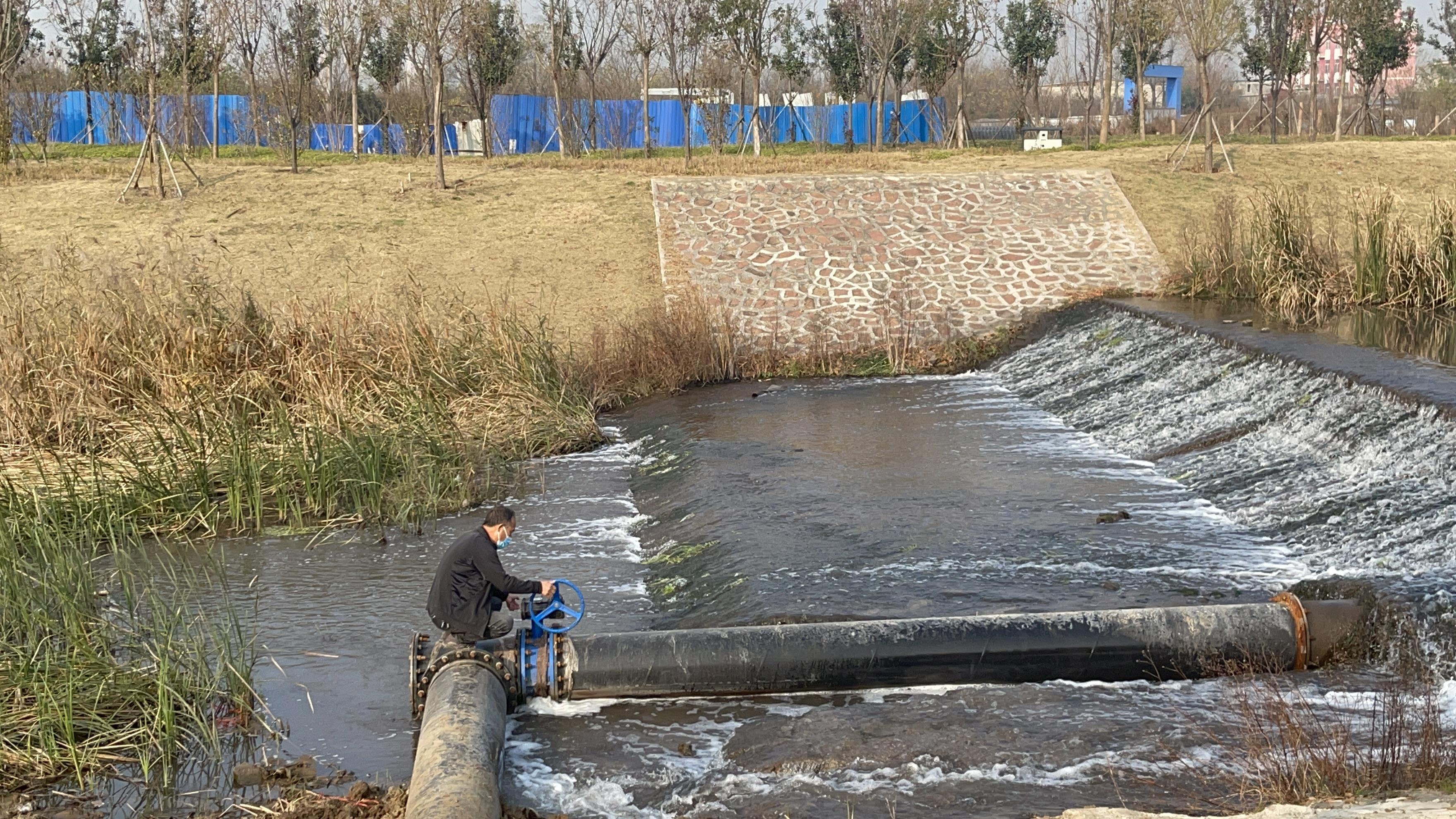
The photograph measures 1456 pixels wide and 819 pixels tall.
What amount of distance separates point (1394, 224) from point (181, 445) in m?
11.8

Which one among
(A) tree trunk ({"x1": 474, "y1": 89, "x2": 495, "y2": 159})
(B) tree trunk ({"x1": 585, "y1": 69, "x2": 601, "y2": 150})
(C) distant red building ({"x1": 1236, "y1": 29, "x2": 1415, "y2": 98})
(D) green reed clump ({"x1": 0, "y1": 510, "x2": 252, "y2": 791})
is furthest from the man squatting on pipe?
(C) distant red building ({"x1": 1236, "y1": 29, "x2": 1415, "y2": 98})

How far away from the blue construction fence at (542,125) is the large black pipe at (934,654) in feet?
83.9

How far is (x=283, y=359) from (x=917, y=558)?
6.06 meters

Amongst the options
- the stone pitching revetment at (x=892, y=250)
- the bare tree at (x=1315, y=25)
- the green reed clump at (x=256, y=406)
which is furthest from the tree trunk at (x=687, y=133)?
the bare tree at (x=1315, y=25)

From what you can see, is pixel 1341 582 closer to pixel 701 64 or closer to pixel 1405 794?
pixel 1405 794

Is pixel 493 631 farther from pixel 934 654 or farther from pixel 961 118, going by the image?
pixel 961 118

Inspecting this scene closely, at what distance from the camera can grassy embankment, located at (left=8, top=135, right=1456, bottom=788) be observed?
256 inches

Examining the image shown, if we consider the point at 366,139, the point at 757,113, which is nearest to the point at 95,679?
the point at 757,113

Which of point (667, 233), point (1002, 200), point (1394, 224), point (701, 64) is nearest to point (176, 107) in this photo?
point (701, 64)

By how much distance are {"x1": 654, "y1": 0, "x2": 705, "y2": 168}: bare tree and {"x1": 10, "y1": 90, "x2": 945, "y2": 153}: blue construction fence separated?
229 centimetres

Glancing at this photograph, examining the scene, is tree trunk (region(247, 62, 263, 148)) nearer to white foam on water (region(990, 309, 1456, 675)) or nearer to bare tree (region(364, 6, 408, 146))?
bare tree (region(364, 6, 408, 146))

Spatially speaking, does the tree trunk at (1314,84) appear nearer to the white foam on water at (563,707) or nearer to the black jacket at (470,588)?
the white foam on water at (563,707)

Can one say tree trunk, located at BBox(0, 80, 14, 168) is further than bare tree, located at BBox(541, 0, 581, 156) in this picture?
No

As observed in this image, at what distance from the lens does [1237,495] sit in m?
9.87
